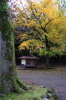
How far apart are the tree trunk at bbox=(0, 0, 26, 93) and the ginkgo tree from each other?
1126cm

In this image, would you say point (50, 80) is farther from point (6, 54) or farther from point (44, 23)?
point (44, 23)

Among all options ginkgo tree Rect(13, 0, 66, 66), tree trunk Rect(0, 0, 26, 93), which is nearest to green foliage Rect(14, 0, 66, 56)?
ginkgo tree Rect(13, 0, 66, 66)

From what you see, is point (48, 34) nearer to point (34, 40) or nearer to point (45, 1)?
point (34, 40)

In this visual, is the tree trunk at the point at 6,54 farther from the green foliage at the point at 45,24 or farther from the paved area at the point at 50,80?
the green foliage at the point at 45,24

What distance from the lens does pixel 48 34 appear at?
54.7ft

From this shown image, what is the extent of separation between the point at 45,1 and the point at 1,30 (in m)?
12.8

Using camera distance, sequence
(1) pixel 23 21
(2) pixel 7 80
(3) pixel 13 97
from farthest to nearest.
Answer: (1) pixel 23 21
(2) pixel 7 80
(3) pixel 13 97

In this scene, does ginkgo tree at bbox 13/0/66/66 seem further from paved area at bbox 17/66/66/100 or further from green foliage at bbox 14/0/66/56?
paved area at bbox 17/66/66/100

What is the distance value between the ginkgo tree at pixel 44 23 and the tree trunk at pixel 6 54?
11262 mm

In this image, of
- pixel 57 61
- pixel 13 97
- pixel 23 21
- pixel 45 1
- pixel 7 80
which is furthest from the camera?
pixel 57 61

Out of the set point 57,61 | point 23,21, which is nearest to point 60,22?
point 23,21

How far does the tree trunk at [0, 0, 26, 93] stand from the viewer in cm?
486

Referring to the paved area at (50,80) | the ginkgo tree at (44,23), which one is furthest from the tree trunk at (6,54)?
the ginkgo tree at (44,23)

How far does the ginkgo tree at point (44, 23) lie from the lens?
53.4 ft
